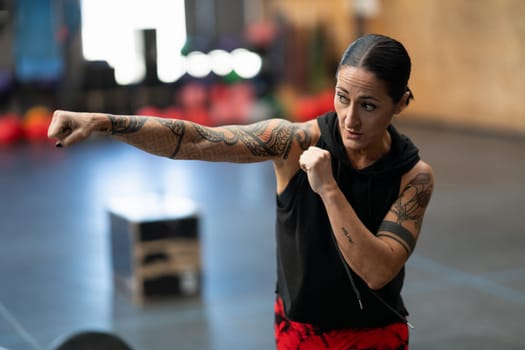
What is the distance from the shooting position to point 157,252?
5.17 metres

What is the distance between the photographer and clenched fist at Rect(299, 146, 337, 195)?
2.18 m

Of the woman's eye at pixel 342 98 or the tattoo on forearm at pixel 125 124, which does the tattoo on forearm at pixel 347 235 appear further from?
the tattoo on forearm at pixel 125 124

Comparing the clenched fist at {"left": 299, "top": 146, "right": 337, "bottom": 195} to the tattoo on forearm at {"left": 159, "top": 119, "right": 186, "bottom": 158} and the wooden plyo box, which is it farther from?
the wooden plyo box

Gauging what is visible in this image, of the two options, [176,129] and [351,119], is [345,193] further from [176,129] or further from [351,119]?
[176,129]

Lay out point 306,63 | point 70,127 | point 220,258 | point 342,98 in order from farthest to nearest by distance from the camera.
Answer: point 306,63 < point 220,258 < point 342,98 < point 70,127

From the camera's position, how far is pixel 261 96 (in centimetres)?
1375

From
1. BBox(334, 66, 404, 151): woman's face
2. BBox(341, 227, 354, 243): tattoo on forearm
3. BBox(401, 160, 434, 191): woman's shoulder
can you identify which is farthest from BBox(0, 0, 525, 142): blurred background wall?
BBox(341, 227, 354, 243): tattoo on forearm

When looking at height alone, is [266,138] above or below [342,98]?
below

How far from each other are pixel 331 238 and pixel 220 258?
370 cm

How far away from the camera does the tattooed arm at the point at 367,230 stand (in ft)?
7.23

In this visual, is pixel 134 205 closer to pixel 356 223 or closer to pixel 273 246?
pixel 273 246

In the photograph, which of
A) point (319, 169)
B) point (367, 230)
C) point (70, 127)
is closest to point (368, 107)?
point (319, 169)

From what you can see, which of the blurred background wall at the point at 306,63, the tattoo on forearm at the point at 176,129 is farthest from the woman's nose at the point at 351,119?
the blurred background wall at the point at 306,63

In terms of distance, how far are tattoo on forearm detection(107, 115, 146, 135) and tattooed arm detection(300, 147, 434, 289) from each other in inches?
18.6
